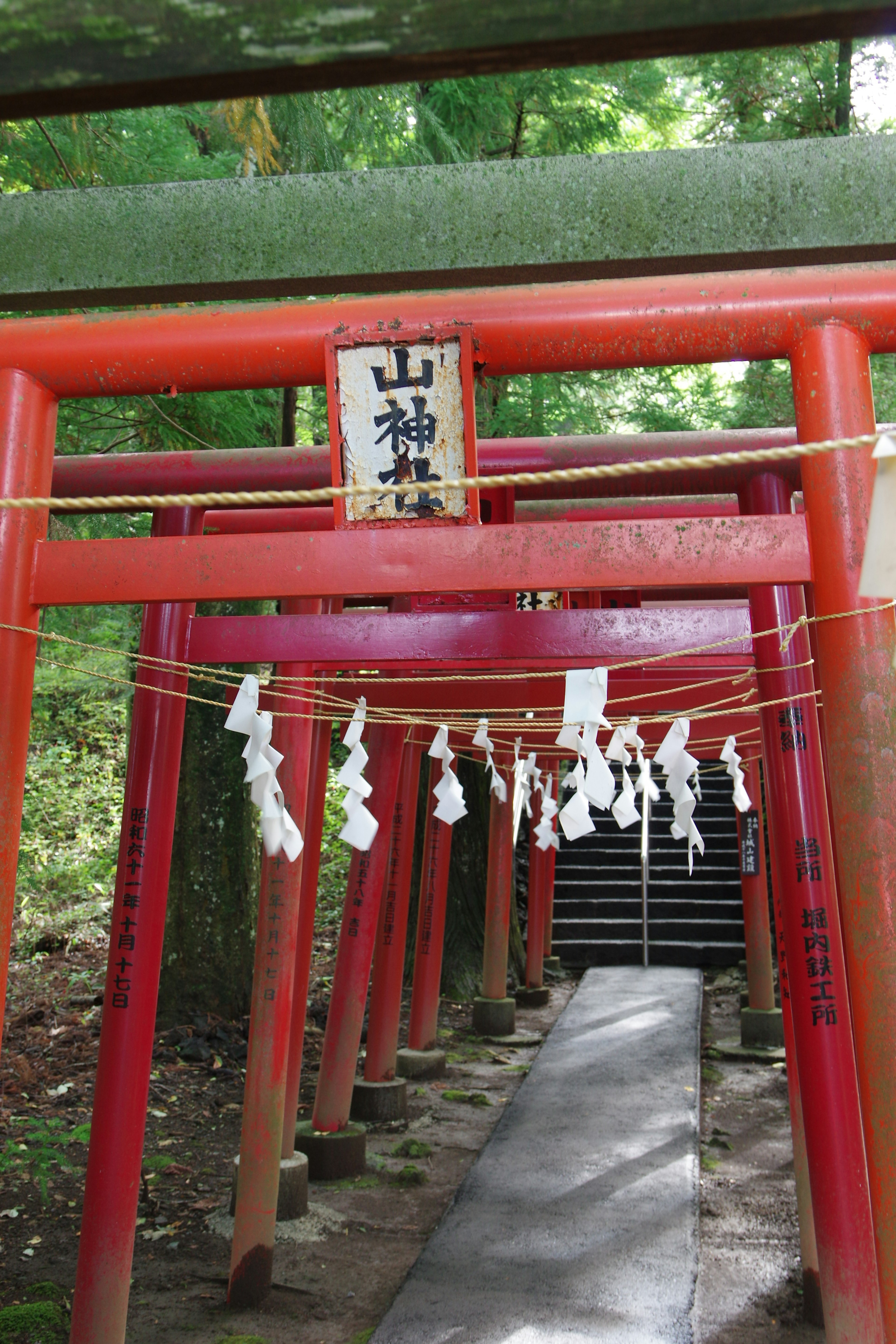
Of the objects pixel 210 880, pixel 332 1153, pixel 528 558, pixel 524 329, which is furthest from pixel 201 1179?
pixel 524 329

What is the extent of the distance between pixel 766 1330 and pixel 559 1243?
3.46 feet

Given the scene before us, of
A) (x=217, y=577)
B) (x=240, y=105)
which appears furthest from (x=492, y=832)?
(x=217, y=577)

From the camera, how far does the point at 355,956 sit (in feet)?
21.2

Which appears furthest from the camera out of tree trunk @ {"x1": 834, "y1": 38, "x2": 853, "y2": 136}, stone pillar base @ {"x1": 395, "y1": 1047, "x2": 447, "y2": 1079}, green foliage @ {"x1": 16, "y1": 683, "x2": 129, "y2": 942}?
green foliage @ {"x1": 16, "y1": 683, "x2": 129, "y2": 942}

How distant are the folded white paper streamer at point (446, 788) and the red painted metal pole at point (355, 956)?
1871 millimetres

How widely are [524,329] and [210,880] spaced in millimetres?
6780

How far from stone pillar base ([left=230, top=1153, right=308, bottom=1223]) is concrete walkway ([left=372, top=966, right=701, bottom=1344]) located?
794 mm

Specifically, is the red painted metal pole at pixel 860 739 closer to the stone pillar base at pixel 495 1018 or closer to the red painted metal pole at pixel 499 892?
the red painted metal pole at pixel 499 892

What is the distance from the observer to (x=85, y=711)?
1570 cm

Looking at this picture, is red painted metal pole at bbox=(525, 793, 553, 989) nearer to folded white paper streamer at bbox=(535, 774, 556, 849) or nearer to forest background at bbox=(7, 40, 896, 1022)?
forest background at bbox=(7, 40, 896, 1022)

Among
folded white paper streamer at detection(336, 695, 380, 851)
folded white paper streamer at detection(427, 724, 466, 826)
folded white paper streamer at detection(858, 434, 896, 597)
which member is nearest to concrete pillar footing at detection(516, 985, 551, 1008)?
folded white paper streamer at detection(427, 724, 466, 826)

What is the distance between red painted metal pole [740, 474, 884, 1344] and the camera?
358cm

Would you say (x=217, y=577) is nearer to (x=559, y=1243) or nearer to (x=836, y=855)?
(x=836, y=855)

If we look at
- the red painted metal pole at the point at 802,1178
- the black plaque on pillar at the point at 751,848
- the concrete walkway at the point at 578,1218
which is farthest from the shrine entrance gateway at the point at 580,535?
the black plaque on pillar at the point at 751,848
